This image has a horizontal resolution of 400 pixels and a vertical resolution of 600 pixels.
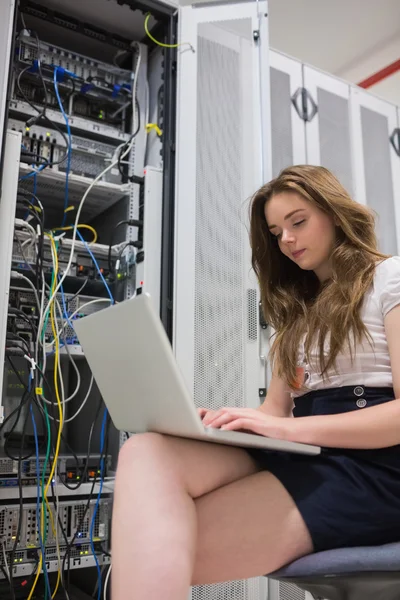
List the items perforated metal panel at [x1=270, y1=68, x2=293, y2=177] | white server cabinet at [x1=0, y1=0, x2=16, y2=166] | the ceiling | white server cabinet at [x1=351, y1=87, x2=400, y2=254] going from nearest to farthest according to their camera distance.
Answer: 1. white server cabinet at [x1=0, y1=0, x2=16, y2=166]
2. perforated metal panel at [x1=270, y1=68, x2=293, y2=177]
3. white server cabinet at [x1=351, y1=87, x2=400, y2=254]
4. the ceiling

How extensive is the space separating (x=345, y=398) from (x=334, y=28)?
3.22m

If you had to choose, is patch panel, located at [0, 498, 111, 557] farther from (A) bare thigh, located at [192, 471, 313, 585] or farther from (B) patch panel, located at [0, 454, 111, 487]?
(A) bare thigh, located at [192, 471, 313, 585]

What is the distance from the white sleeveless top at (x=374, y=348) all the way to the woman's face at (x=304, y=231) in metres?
0.17

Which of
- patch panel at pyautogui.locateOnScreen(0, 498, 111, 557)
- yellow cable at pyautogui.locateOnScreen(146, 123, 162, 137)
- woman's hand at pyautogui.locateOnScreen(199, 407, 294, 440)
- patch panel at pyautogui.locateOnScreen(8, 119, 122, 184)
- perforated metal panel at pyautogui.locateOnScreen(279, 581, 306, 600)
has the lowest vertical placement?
perforated metal panel at pyautogui.locateOnScreen(279, 581, 306, 600)

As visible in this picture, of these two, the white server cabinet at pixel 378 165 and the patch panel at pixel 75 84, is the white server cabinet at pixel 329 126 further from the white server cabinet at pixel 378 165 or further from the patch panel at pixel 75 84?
the patch panel at pixel 75 84

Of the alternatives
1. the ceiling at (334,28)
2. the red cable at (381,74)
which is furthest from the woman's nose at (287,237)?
the red cable at (381,74)

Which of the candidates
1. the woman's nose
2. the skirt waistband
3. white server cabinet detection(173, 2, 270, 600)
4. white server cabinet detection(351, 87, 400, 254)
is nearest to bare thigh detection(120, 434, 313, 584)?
the skirt waistband

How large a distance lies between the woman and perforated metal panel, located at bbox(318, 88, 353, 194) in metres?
1.49

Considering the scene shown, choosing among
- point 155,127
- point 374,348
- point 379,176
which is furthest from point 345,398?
point 379,176

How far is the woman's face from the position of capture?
1.23 metres

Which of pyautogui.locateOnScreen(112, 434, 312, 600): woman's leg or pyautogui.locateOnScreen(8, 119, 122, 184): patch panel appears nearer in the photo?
pyautogui.locateOnScreen(112, 434, 312, 600): woman's leg

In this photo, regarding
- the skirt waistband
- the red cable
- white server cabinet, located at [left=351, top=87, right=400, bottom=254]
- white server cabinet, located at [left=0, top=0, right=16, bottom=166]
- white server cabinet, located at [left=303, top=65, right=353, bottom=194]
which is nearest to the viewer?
the skirt waistband

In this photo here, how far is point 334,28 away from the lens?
355 cm

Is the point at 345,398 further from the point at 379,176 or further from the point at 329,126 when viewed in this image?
the point at 379,176
